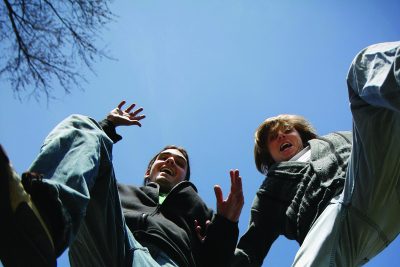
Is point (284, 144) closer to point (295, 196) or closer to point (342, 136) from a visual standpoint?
point (342, 136)

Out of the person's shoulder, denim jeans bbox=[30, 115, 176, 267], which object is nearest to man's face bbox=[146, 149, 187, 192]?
denim jeans bbox=[30, 115, 176, 267]

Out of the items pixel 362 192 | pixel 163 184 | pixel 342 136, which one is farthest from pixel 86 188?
pixel 163 184

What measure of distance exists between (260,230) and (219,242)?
29 cm

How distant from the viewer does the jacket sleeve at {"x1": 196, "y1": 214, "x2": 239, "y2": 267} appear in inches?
118

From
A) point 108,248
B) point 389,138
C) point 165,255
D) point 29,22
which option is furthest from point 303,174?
point 29,22

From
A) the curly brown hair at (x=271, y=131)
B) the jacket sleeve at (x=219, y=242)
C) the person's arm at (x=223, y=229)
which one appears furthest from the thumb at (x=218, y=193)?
the curly brown hair at (x=271, y=131)

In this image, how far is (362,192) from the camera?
216 centimetres

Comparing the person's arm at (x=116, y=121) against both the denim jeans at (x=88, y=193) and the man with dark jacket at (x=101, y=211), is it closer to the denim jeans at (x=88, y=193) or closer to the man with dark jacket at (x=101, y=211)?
the man with dark jacket at (x=101, y=211)

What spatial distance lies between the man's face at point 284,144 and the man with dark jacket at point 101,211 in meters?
0.48

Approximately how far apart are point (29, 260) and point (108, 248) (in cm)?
79

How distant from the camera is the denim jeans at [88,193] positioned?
63.9 inches

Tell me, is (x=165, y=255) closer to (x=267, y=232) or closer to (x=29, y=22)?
(x=267, y=232)

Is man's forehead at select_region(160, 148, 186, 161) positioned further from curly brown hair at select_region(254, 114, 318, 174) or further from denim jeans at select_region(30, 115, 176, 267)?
denim jeans at select_region(30, 115, 176, 267)

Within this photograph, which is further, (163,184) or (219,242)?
(163,184)
